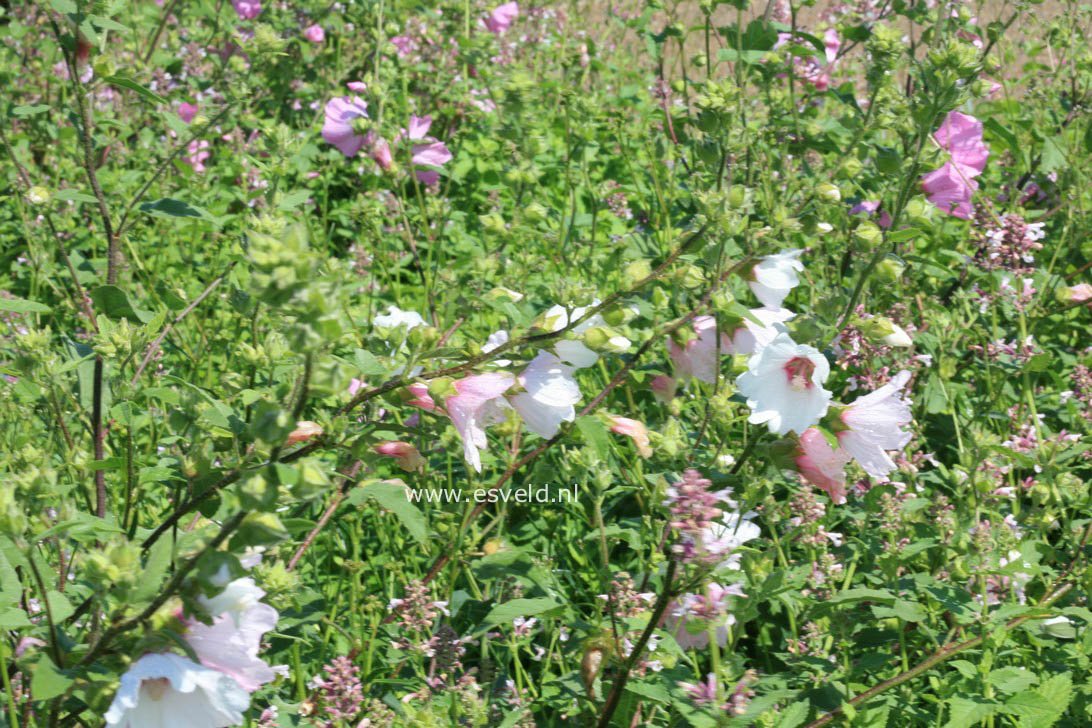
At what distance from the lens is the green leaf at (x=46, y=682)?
1051 mm

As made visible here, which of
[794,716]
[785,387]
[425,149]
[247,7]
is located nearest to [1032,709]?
[794,716]

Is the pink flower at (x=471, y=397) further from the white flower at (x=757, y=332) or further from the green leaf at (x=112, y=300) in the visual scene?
the green leaf at (x=112, y=300)

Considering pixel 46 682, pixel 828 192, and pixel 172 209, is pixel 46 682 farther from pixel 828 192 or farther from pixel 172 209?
pixel 828 192

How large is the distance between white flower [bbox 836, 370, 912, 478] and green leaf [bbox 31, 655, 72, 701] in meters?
1.02

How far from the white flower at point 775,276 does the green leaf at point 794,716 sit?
0.60 m

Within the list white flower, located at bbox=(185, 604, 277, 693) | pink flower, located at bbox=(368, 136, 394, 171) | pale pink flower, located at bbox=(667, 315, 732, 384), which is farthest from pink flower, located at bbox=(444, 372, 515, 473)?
pink flower, located at bbox=(368, 136, 394, 171)

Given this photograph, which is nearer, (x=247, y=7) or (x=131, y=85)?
(x=131, y=85)

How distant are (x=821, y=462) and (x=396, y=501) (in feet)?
1.94

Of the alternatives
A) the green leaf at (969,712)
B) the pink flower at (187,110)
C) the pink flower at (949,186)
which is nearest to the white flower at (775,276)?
the green leaf at (969,712)

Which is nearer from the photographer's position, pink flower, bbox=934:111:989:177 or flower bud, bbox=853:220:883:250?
flower bud, bbox=853:220:883:250

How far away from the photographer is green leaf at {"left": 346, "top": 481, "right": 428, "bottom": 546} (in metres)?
1.34

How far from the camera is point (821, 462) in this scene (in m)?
1.55

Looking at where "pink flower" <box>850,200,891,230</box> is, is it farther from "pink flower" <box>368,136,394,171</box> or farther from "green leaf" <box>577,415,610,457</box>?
"green leaf" <box>577,415,610,457</box>

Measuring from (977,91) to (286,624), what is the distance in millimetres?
1501
